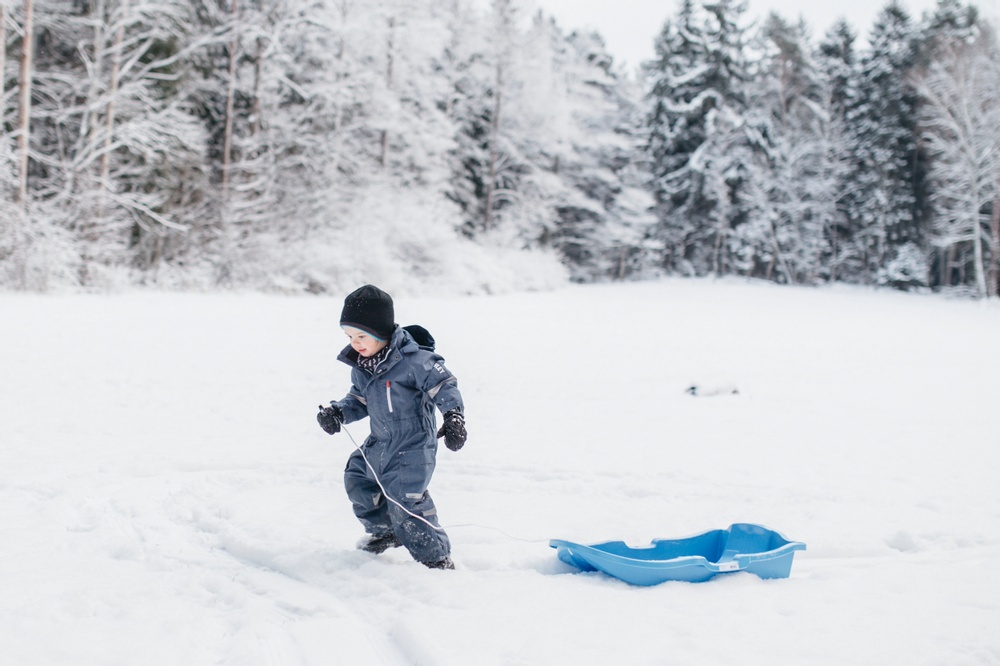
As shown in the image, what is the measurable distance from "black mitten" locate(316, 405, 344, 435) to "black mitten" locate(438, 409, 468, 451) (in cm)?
63

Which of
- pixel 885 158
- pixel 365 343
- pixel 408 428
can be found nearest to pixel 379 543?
pixel 408 428

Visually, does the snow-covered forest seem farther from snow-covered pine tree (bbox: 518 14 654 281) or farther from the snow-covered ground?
the snow-covered ground

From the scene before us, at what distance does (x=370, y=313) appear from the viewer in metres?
3.37

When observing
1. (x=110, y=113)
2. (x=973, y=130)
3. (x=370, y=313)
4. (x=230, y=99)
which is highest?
(x=973, y=130)

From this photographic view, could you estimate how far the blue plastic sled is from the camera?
3342mm

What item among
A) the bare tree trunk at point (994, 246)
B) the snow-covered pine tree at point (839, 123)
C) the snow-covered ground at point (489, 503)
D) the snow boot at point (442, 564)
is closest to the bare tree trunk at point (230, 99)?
the snow-covered ground at point (489, 503)

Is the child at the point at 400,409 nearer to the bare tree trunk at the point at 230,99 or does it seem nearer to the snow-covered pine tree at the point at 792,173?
the bare tree trunk at the point at 230,99

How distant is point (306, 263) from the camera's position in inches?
705

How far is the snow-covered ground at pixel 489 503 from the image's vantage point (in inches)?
110

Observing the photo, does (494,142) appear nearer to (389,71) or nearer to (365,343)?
(389,71)

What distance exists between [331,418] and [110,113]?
550 inches

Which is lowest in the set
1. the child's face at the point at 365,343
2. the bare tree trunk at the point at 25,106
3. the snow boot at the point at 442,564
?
the snow boot at the point at 442,564

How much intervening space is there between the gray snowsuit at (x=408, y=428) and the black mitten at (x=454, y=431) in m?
0.10

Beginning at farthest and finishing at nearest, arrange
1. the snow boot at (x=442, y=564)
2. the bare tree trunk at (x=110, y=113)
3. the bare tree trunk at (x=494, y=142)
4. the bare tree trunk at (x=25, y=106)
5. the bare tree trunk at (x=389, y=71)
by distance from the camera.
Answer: the bare tree trunk at (x=494, y=142)
the bare tree trunk at (x=389, y=71)
the bare tree trunk at (x=110, y=113)
the bare tree trunk at (x=25, y=106)
the snow boot at (x=442, y=564)
